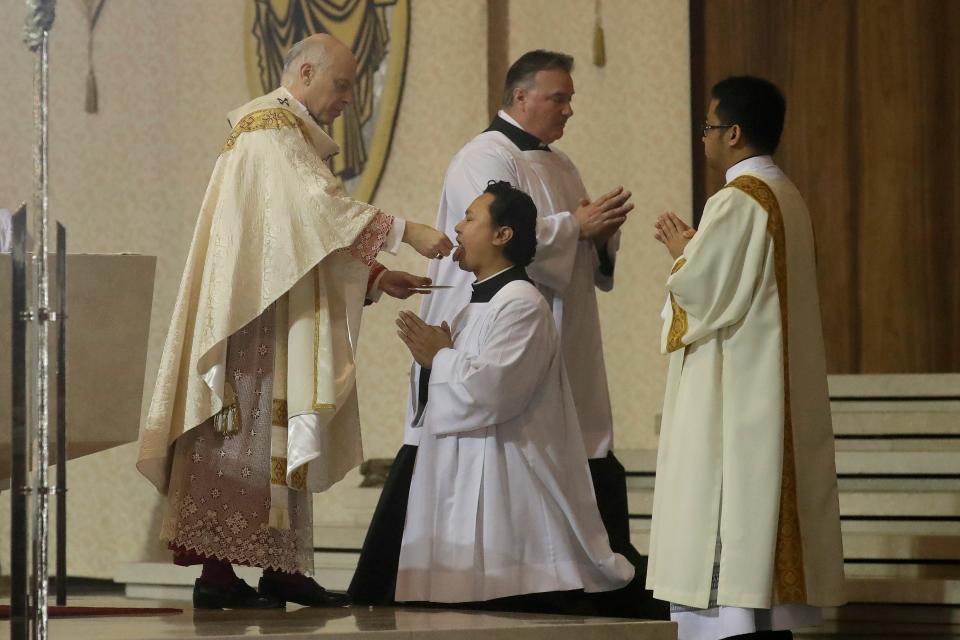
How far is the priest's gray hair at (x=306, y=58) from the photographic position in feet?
14.3

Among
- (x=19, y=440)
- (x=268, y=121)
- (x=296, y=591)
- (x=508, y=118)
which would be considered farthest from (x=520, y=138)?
(x=19, y=440)

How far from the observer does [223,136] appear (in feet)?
27.3

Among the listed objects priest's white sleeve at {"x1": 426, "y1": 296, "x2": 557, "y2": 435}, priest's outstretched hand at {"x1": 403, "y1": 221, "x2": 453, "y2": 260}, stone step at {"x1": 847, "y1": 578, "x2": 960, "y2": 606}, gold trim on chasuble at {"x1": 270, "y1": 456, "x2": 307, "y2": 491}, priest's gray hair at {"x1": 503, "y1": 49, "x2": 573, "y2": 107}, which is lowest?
stone step at {"x1": 847, "y1": 578, "x2": 960, "y2": 606}

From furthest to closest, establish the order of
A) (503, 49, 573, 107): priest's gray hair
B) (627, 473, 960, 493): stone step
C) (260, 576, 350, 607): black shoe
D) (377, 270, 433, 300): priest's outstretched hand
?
(627, 473, 960, 493): stone step
(503, 49, 573, 107): priest's gray hair
(377, 270, 433, 300): priest's outstretched hand
(260, 576, 350, 607): black shoe

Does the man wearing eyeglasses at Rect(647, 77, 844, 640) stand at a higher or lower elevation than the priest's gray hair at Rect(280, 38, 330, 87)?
lower

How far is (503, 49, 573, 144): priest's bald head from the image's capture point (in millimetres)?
5105

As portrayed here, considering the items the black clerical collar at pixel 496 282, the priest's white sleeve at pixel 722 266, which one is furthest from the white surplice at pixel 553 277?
the priest's white sleeve at pixel 722 266

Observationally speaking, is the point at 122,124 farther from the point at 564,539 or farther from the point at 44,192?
the point at 44,192

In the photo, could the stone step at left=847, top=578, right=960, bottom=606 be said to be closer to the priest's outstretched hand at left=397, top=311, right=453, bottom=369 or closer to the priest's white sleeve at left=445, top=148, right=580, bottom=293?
the priest's white sleeve at left=445, top=148, right=580, bottom=293

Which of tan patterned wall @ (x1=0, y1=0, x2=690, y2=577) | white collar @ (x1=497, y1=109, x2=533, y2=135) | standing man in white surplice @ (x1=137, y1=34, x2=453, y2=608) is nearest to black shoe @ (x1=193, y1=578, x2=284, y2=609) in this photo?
standing man in white surplice @ (x1=137, y1=34, x2=453, y2=608)

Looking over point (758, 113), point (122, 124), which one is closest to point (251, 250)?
point (758, 113)

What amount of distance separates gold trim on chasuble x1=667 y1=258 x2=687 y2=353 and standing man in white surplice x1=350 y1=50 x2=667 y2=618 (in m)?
0.69

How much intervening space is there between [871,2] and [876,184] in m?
0.90

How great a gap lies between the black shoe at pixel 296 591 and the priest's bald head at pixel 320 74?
4.56 feet
